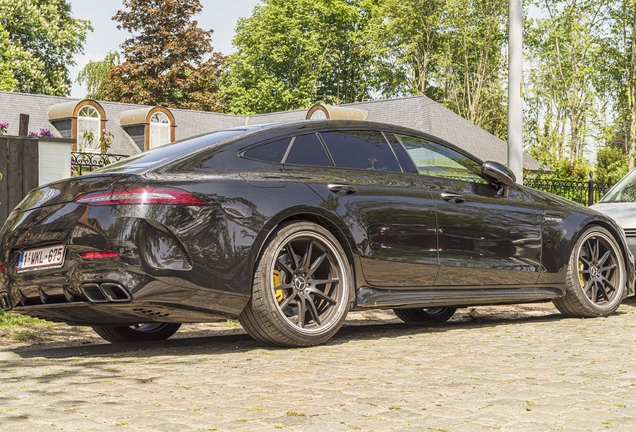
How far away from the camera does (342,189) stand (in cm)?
608

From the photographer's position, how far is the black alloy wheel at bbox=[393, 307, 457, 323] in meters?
8.30

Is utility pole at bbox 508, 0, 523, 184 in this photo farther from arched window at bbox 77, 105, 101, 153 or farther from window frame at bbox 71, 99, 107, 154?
arched window at bbox 77, 105, 101, 153

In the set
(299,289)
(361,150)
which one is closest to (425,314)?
(361,150)

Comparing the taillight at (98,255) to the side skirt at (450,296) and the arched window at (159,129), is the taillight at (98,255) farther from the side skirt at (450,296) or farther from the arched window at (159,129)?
the arched window at (159,129)

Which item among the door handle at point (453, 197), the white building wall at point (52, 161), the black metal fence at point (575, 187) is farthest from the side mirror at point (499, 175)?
the black metal fence at point (575, 187)

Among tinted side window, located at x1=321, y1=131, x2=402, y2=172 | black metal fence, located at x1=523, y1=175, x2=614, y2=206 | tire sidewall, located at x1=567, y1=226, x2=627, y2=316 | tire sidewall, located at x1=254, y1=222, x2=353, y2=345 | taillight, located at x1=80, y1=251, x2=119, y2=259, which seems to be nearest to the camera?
taillight, located at x1=80, y1=251, x2=119, y2=259

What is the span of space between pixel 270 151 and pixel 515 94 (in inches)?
228

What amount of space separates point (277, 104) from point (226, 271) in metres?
55.7

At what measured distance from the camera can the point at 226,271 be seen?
17.8 feet

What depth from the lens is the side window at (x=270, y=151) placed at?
5844mm

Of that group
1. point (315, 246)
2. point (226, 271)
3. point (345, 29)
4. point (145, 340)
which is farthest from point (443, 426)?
point (345, 29)

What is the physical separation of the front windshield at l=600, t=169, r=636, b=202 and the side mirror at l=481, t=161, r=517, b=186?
4268 mm

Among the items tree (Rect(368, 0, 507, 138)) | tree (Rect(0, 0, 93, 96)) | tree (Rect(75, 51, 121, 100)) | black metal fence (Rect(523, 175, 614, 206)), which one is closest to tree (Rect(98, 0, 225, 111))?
tree (Rect(75, 51, 121, 100))

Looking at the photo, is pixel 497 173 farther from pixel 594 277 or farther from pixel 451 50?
pixel 451 50
